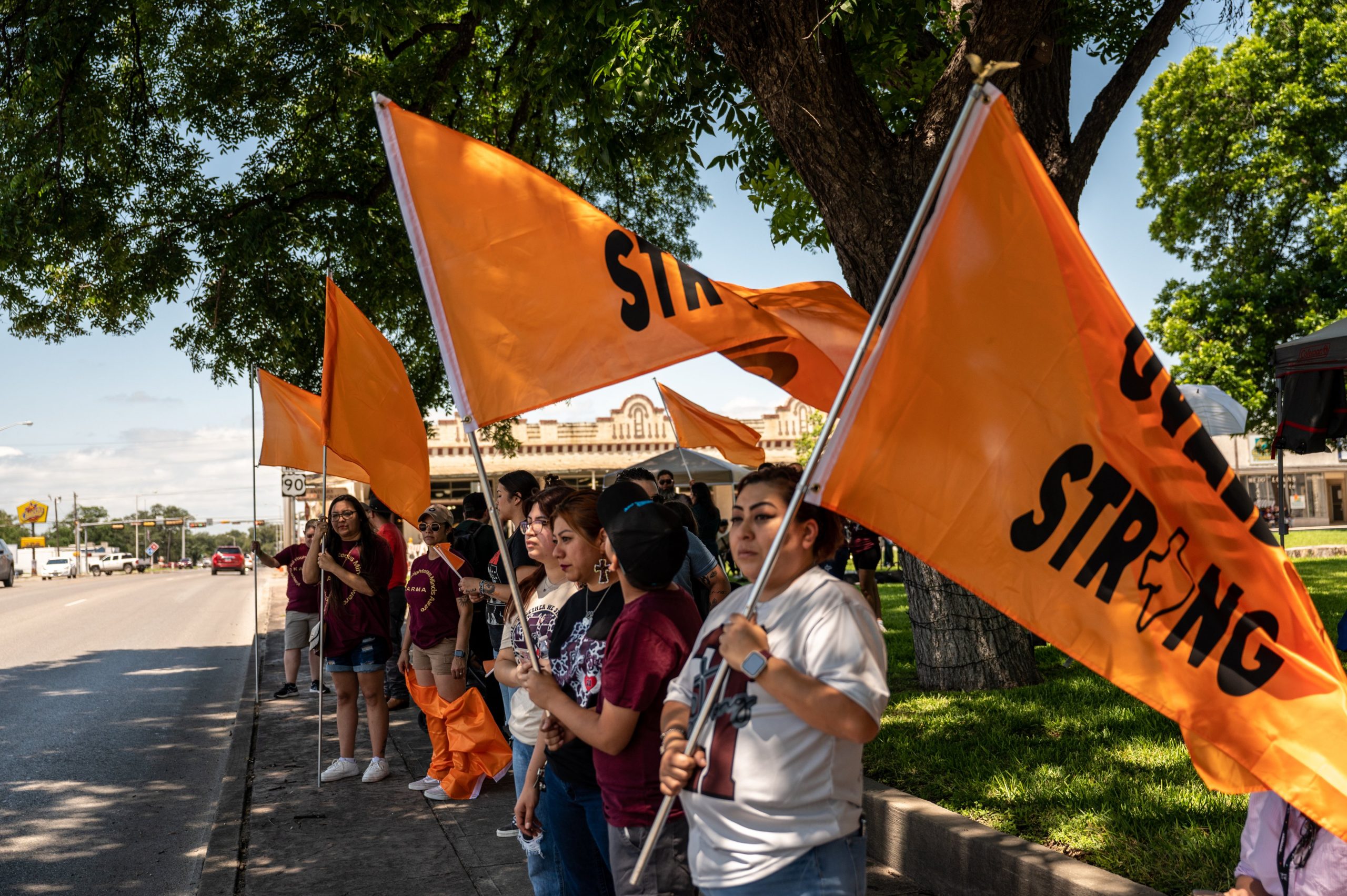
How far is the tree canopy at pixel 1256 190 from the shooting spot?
23688mm

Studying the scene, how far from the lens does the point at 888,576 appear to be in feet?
59.9

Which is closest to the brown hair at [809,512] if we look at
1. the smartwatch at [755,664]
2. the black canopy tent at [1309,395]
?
the smartwatch at [755,664]

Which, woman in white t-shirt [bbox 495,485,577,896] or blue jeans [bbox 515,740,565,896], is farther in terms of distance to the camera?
woman in white t-shirt [bbox 495,485,577,896]

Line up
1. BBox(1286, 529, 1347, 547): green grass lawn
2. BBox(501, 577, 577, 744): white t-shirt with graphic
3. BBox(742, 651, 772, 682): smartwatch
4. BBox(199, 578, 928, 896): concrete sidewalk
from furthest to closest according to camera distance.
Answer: BBox(1286, 529, 1347, 547): green grass lawn, BBox(199, 578, 928, 896): concrete sidewalk, BBox(501, 577, 577, 744): white t-shirt with graphic, BBox(742, 651, 772, 682): smartwatch

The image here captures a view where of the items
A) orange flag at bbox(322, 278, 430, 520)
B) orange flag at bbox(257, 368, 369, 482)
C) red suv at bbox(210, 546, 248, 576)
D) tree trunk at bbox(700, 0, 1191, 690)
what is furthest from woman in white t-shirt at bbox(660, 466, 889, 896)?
red suv at bbox(210, 546, 248, 576)

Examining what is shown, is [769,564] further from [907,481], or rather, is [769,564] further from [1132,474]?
[1132,474]

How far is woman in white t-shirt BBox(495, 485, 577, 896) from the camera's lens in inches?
142

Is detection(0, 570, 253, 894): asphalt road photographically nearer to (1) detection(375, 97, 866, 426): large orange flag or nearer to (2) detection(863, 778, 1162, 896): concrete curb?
(2) detection(863, 778, 1162, 896): concrete curb

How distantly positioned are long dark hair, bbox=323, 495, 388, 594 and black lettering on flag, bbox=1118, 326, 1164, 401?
17.6 ft

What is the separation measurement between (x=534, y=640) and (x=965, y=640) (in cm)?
444

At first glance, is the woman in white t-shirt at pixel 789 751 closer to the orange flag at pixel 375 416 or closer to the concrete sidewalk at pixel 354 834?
the concrete sidewalk at pixel 354 834

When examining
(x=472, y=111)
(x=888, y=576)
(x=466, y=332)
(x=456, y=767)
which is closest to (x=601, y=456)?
(x=888, y=576)

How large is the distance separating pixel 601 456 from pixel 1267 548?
4118 cm

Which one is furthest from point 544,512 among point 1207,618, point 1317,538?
point 1317,538
